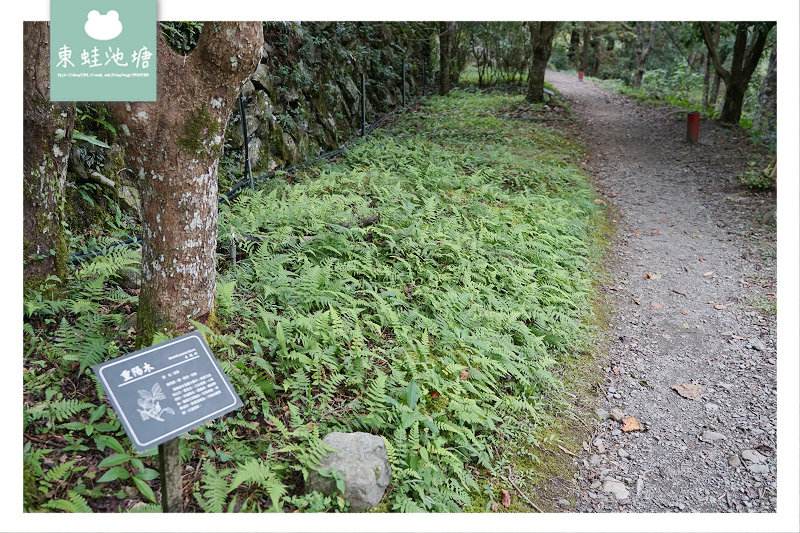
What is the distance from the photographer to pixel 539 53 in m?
16.8

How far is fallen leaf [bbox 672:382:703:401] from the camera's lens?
194 inches

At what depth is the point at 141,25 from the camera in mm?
3311

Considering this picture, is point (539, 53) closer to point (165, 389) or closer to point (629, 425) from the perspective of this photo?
point (629, 425)

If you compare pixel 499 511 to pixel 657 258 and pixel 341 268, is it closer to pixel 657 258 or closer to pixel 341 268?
pixel 341 268

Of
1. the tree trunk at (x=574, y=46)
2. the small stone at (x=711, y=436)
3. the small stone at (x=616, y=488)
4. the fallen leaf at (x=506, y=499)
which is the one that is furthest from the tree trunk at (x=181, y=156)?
the tree trunk at (x=574, y=46)

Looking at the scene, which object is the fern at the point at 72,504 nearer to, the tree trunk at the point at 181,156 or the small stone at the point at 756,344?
the tree trunk at the point at 181,156

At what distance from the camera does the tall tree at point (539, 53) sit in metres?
A: 16.5

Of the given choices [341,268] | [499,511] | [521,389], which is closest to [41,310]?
[341,268]

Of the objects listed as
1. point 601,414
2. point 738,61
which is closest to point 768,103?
point 738,61

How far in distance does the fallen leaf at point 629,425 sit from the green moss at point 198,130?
13.0 feet

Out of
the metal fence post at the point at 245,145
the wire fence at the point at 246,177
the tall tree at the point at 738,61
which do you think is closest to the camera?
the wire fence at the point at 246,177

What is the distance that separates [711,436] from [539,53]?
49.0ft

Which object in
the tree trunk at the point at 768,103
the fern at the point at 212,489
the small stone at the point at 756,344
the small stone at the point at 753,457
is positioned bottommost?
the small stone at the point at 753,457

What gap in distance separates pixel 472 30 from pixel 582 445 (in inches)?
717
